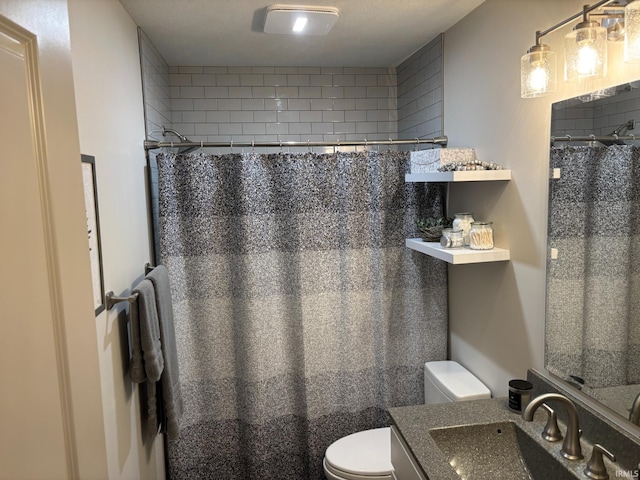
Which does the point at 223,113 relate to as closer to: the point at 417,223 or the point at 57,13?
the point at 417,223

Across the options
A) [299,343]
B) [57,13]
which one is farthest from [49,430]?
[299,343]

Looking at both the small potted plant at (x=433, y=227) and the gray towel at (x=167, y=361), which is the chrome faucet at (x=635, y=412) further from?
the gray towel at (x=167, y=361)

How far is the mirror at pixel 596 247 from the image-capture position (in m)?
1.34

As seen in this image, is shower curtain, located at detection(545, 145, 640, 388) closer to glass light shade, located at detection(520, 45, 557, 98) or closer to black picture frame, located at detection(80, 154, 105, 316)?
glass light shade, located at detection(520, 45, 557, 98)

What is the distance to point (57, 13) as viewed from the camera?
0.85 metres

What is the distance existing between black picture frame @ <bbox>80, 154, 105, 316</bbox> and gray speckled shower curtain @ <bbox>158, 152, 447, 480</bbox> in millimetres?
761

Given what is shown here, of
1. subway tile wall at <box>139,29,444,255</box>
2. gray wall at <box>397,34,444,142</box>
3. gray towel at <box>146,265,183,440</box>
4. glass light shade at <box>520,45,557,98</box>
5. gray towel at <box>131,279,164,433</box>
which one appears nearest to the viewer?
glass light shade at <box>520,45,557,98</box>

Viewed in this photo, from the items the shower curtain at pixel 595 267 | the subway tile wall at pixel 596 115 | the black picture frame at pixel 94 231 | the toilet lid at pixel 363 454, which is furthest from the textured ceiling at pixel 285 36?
the toilet lid at pixel 363 454

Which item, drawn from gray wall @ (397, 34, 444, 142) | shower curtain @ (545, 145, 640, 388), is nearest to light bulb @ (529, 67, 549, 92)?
shower curtain @ (545, 145, 640, 388)

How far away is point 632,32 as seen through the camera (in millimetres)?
1155

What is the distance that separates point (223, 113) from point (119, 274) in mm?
1581

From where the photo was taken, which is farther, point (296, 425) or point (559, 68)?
point (296, 425)

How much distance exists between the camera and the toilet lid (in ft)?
6.70

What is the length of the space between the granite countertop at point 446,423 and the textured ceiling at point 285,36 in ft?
5.48
